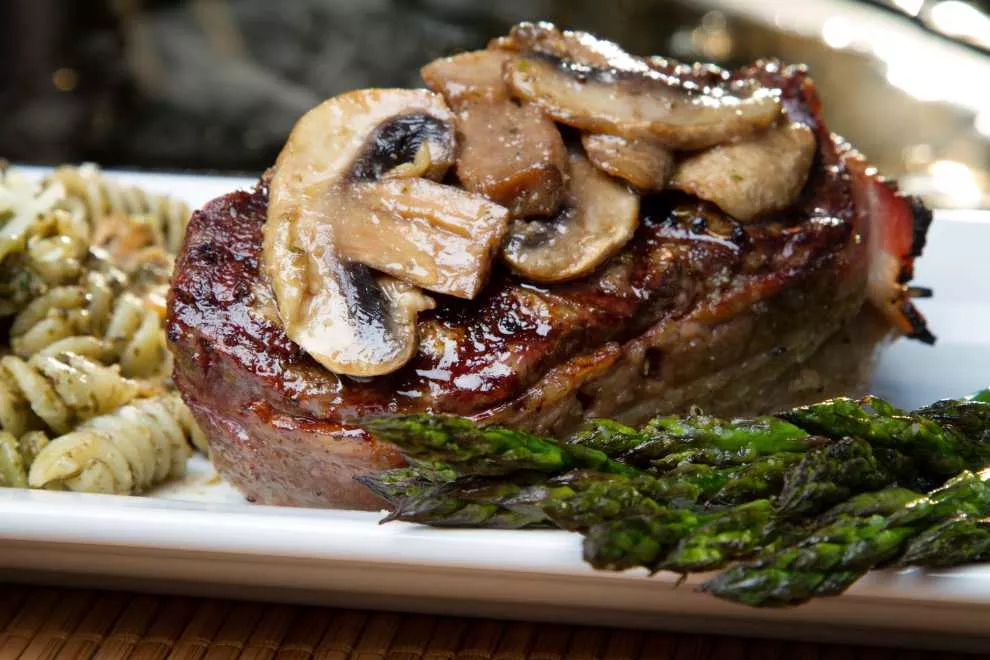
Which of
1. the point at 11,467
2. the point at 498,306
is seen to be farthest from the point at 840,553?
the point at 11,467

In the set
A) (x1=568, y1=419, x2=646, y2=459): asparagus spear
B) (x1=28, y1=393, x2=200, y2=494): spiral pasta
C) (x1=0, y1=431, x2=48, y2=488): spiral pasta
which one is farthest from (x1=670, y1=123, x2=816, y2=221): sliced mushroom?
(x1=0, y1=431, x2=48, y2=488): spiral pasta

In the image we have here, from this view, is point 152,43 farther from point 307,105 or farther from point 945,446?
point 945,446

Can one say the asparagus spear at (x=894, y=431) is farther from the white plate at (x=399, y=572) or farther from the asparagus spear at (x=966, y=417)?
the white plate at (x=399, y=572)

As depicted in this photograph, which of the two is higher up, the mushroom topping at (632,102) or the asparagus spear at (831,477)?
the mushroom topping at (632,102)

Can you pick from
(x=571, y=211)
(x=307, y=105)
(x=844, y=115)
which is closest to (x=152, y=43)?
(x=307, y=105)

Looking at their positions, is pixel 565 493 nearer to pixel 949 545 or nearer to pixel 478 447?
pixel 478 447

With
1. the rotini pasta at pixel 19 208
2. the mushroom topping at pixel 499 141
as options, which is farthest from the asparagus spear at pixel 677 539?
the rotini pasta at pixel 19 208
